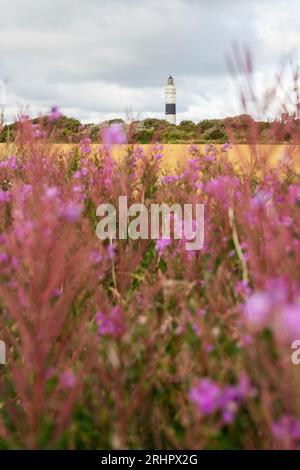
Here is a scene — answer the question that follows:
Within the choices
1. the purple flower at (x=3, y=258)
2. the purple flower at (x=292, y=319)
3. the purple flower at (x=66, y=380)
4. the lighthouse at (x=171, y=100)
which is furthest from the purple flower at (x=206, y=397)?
the lighthouse at (x=171, y=100)

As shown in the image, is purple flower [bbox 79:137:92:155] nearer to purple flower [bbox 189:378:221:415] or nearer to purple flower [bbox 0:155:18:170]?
purple flower [bbox 0:155:18:170]

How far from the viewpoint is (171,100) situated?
52812mm

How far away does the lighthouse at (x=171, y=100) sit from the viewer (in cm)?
5044

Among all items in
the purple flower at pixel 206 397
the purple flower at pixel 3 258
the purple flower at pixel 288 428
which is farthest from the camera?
the purple flower at pixel 3 258

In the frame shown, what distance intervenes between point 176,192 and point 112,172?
0.46 metres

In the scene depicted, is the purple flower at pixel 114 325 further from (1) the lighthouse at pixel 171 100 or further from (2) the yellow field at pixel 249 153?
(1) the lighthouse at pixel 171 100

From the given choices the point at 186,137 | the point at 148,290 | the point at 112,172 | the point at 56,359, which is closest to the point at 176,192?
the point at 112,172

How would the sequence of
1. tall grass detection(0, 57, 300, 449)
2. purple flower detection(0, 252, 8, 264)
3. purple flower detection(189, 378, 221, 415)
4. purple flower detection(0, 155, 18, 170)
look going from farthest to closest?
purple flower detection(0, 155, 18, 170) → purple flower detection(0, 252, 8, 264) → tall grass detection(0, 57, 300, 449) → purple flower detection(189, 378, 221, 415)

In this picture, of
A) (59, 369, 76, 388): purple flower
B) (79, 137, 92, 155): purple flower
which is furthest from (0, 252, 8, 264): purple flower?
(79, 137, 92, 155): purple flower

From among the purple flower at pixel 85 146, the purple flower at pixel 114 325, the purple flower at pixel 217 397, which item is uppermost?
the purple flower at pixel 85 146

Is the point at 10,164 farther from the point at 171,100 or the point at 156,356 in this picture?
the point at 171,100

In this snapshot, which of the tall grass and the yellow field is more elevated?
the yellow field

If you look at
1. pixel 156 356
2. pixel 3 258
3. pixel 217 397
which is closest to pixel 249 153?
pixel 3 258

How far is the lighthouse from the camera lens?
165 ft
